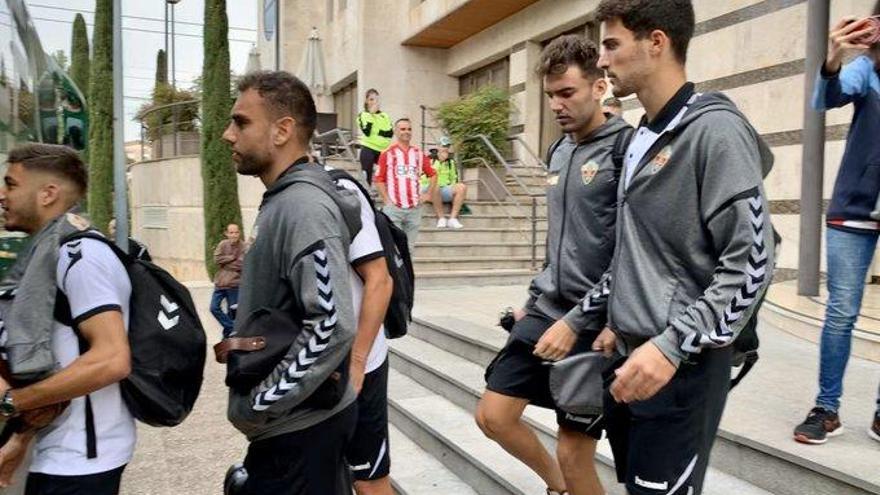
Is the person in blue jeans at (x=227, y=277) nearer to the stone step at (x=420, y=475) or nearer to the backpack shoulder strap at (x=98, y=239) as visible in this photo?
the stone step at (x=420, y=475)

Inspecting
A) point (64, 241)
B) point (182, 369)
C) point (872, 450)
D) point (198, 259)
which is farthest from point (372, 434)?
point (198, 259)

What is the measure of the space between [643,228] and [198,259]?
17.0m

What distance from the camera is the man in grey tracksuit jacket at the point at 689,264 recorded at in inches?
61.6

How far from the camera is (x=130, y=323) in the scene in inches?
81.8

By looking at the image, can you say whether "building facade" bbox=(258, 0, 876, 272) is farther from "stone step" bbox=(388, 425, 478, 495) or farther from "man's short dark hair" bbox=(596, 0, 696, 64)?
"stone step" bbox=(388, 425, 478, 495)

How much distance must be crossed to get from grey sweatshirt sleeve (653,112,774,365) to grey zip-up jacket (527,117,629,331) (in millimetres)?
847

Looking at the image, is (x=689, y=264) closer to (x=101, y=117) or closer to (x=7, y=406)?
(x=7, y=406)

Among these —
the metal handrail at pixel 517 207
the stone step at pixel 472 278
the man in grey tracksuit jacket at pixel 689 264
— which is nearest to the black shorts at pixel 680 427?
the man in grey tracksuit jacket at pixel 689 264

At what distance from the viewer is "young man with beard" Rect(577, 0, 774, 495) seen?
1564 millimetres

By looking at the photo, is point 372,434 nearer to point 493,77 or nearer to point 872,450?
point 872,450

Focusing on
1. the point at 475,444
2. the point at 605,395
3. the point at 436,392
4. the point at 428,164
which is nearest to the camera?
the point at 605,395

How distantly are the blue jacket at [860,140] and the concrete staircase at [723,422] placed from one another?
1004 mm

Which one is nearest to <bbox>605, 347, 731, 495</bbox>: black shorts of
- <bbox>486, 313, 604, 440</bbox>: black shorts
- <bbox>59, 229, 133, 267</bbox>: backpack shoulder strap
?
<bbox>486, 313, 604, 440</bbox>: black shorts

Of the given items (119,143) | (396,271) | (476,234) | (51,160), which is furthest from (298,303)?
(119,143)
